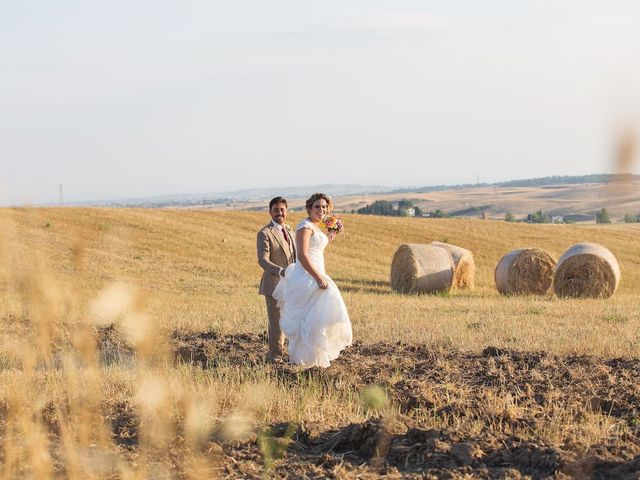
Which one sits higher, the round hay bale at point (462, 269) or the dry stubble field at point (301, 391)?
the dry stubble field at point (301, 391)

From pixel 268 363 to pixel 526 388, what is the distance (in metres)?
3.15

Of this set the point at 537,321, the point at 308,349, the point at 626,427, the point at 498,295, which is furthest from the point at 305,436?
the point at 498,295

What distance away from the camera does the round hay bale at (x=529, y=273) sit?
22594mm

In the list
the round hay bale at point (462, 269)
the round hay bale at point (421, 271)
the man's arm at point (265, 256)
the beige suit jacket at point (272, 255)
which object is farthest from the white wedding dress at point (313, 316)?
the round hay bale at point (462, 269)

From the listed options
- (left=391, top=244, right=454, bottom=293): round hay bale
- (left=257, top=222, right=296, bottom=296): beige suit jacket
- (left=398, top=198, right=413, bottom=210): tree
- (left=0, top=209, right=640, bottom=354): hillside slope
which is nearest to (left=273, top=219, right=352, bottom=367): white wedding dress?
(left=257, top=222, right=296, bottom=296): beige suit jacket

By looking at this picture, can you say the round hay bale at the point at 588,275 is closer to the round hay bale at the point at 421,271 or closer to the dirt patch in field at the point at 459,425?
the round hay bale at the point at 421,271

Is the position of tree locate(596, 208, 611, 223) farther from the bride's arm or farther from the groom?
the bride's arm

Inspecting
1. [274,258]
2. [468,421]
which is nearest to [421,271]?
[274,258]

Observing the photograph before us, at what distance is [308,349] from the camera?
360 inches

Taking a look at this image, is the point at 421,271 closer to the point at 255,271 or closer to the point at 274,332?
the point at 255,271

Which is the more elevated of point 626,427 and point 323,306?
point 323,306

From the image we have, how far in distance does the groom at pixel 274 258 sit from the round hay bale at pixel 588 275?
42.5 ft

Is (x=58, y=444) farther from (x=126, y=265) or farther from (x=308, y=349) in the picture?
(x=126, y=265)

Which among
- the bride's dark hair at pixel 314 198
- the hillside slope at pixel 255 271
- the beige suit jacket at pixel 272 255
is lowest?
the hillside slope at pixel 255 271
